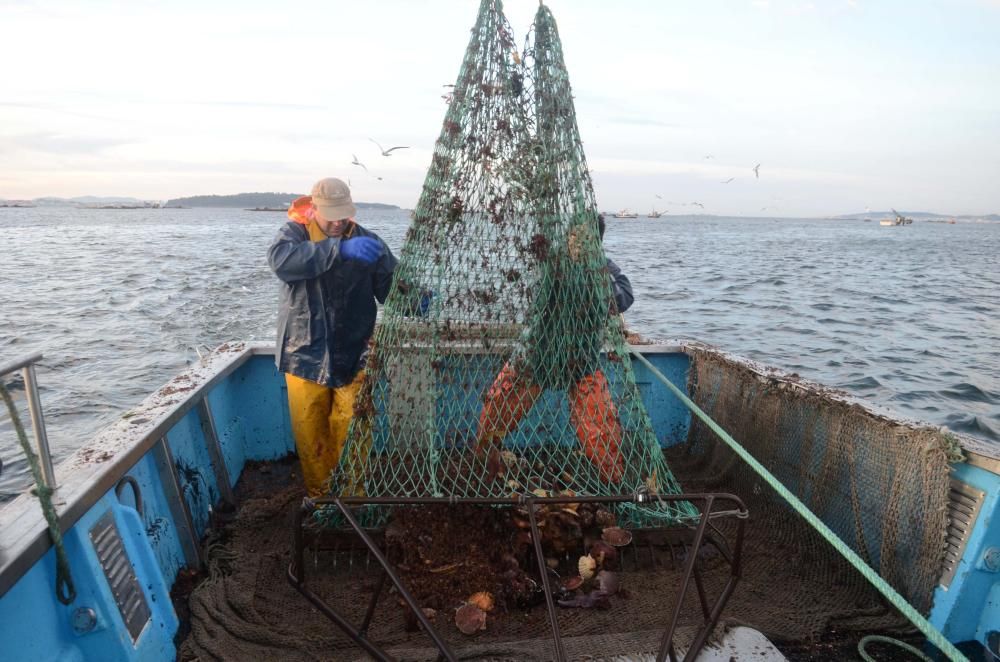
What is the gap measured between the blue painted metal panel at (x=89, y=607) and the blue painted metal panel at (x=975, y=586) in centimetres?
334

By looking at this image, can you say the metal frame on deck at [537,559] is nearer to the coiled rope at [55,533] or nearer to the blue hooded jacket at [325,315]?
the coiled rope at [55,533]

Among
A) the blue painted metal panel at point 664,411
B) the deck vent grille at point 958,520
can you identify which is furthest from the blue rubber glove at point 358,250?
the deck vent grille at point 958,520

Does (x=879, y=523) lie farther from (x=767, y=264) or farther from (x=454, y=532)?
(x=767, y=264)

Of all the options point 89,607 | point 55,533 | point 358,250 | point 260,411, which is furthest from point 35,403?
point 260,411

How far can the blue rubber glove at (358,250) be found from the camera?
366 centimetres

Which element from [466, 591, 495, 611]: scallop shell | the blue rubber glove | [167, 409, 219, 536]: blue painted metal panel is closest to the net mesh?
[466, 591, 495, 611]: scallop shell

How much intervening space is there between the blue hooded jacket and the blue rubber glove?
9 centimetres

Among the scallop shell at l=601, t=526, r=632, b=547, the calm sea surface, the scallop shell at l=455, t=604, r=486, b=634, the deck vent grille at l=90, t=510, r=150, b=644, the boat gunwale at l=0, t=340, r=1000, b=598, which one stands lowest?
the calm sea surface

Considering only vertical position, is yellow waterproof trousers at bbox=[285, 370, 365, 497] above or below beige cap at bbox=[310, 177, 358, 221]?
below

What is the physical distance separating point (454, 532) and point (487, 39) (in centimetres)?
259

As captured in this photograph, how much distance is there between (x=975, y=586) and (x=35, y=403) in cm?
380

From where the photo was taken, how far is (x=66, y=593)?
2.22 metres

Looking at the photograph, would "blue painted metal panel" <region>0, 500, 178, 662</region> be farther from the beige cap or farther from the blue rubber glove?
the beige cap

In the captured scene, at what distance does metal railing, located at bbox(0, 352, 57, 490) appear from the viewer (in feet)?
6.36
